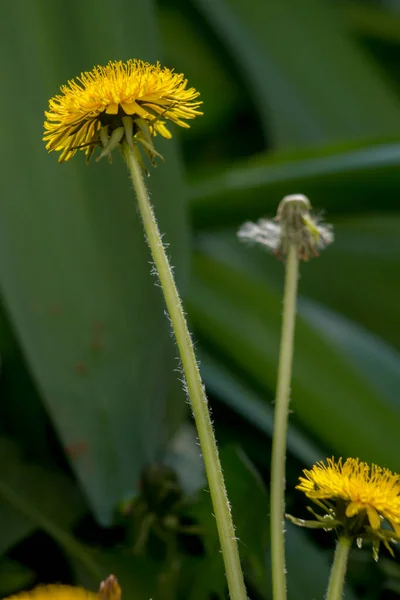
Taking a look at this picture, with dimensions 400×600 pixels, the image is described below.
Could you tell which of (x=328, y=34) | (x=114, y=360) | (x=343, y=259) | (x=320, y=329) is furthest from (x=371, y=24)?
(x=114, y=360)

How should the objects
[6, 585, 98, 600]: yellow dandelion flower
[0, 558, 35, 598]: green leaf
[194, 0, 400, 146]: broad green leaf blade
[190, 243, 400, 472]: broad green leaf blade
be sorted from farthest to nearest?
[194, 0, 400, 146]: broad green leaf blade, [190, 243, 400, 472]: broad green leaf blade, [0, 558, 35, 598]: green leaf, [6, 585, 98, 600]: yellow dandelion flower

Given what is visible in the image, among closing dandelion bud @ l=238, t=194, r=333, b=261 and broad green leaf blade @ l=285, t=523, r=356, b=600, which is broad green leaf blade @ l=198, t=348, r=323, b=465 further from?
closing dandelion bud @ l=238, t=194, r=333, b=261

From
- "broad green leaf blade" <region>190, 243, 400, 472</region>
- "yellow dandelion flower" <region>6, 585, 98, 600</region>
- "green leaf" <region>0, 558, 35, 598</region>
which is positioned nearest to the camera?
"yellow dandelion flower" <region>6, 585, 98, 600</region>

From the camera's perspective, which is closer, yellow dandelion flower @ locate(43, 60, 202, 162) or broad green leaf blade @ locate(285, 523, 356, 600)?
yellow dandelion flower @ locate(43, 60, 202, 162)

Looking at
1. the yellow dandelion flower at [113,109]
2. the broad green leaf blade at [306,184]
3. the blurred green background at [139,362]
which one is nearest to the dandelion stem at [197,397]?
the yellow dandelion flower at [113,109]

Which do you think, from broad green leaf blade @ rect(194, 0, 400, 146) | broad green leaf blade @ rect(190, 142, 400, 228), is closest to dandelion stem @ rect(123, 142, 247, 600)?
broad green leaf blade @ rect(190, 142, 400, 228)

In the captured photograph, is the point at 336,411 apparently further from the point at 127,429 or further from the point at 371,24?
the point at 371,24

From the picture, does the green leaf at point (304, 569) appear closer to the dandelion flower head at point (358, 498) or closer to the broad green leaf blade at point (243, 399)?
the broad green leaf blade at point (243, 399)

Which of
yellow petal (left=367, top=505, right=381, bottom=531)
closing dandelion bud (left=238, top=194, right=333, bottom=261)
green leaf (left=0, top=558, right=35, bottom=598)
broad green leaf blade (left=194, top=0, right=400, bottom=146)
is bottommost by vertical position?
green leaf (left=0, top=558, right=35, bottom=598)
